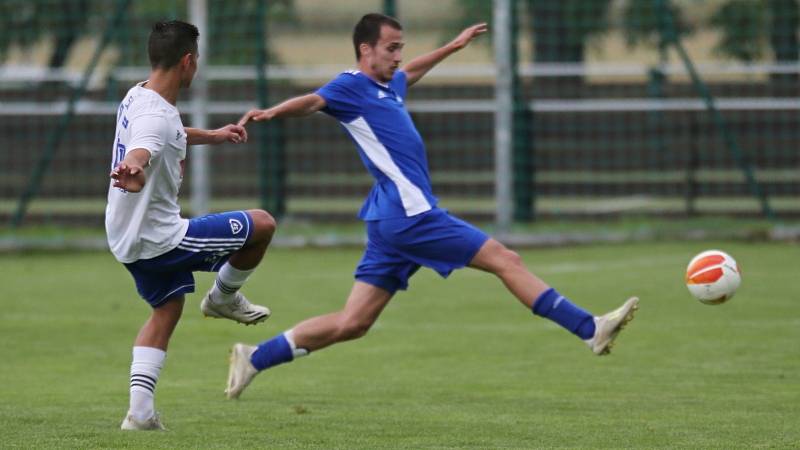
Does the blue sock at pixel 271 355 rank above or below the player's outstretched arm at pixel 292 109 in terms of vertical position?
below

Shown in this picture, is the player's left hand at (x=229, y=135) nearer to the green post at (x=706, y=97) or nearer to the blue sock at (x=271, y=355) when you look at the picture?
the blue sock at (x=271, y=355)

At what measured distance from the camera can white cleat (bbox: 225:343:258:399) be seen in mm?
8484

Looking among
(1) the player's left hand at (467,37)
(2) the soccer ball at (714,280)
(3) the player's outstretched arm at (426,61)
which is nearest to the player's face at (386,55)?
(3) the player's outstretched arm at (426,61)

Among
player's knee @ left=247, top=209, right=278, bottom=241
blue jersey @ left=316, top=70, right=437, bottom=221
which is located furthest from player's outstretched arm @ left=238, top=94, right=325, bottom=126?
player's knee @ left=247, top=209, right=278, bottom=241

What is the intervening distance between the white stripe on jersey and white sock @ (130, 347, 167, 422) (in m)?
1.73

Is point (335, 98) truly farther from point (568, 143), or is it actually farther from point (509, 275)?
point (568, 143)

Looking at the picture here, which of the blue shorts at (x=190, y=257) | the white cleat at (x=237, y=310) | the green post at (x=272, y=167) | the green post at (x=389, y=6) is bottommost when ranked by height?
the green post at (x=272, y=167)

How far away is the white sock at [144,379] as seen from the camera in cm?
709

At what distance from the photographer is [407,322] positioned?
1226 centimetres

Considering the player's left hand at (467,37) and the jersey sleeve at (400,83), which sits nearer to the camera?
the jersey sleeve at (400,83)

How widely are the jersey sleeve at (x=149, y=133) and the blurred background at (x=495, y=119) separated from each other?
447 inches

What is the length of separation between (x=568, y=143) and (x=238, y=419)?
16308 millimetres

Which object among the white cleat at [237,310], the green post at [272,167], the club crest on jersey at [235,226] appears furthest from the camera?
the green post at [272,167]

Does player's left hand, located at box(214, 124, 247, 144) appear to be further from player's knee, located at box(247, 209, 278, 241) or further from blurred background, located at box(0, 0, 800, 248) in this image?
blurred background, located at box(0, 0, 800, 248)
